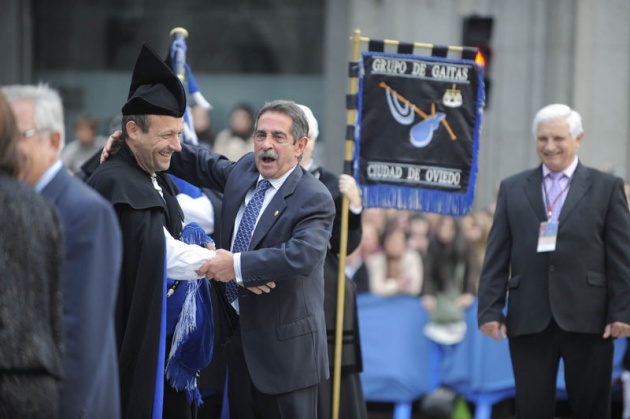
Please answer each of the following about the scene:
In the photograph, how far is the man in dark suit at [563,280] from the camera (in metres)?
6.69

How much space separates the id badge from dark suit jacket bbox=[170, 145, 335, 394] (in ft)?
5.54

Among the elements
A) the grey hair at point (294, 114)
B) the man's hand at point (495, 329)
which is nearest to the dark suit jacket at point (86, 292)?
the grey hair at point (294, 114)

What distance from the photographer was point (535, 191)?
22.9 ft

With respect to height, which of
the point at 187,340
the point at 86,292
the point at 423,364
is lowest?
the point at 423,364

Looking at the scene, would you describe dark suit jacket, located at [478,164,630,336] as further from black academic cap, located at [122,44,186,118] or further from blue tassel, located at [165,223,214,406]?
black academic cap, located at [122,44,186,118]

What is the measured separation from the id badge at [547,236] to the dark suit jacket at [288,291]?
1.69 meters

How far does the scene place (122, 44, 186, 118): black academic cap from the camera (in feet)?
17.7

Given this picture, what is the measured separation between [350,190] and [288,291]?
5.53 ft

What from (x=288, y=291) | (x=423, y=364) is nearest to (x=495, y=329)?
(x=288, y=291)

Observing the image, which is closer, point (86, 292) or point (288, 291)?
point (86, 292)

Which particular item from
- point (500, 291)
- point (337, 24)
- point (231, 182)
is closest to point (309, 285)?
point (231, 182)

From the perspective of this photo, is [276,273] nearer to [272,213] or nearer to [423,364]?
[272,213]

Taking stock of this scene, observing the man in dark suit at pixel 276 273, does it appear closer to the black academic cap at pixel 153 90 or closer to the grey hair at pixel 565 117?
the black academic cap at pixel 153 90

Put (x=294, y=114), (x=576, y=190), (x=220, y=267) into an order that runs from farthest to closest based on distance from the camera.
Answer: (x=576, y=190) < (x=294, y=114) < (x=220, y=267)
